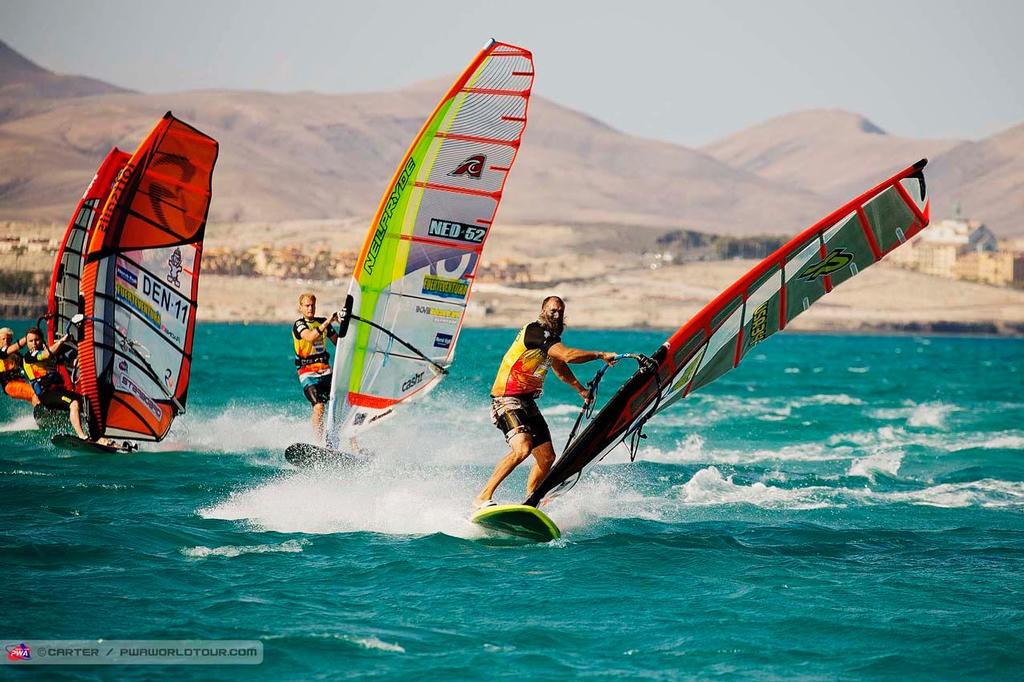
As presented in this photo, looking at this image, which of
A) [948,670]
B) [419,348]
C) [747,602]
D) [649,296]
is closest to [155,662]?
[747,602]

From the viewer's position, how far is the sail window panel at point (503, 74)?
1327 centimetres

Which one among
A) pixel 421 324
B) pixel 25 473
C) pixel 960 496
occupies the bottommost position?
pixel 960 496

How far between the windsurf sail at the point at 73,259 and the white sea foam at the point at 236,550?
795cm

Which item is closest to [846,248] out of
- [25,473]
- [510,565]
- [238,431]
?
[510,565]

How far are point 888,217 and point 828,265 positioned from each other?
2.09 ft

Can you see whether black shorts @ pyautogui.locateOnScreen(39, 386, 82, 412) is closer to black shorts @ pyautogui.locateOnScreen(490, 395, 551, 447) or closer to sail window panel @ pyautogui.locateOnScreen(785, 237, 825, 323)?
black shorts @ pyautogui.locateOnScreen(490, 395, 551, 447)

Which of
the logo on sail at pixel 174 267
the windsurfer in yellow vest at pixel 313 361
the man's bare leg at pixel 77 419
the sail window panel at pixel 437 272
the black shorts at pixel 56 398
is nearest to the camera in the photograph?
the sail window panel at pixel 437 272

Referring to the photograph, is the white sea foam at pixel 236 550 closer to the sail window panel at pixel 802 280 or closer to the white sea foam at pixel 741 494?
the sail window panel at pixel 802 280

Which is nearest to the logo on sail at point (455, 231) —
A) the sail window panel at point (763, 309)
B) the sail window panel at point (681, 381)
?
the sail window panel at point (681, 381)

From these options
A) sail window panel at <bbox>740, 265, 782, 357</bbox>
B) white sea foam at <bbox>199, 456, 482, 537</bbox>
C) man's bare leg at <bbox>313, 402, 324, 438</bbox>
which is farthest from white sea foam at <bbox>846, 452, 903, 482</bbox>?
man's bare leg at <bbox>313, 402, 324, 438</bbox>

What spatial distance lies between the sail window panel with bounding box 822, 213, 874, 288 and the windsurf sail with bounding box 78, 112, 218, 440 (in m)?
6.94

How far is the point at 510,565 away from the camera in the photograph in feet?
34.0

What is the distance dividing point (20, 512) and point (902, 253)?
182 meters

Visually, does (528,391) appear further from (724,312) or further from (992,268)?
(992,268)
